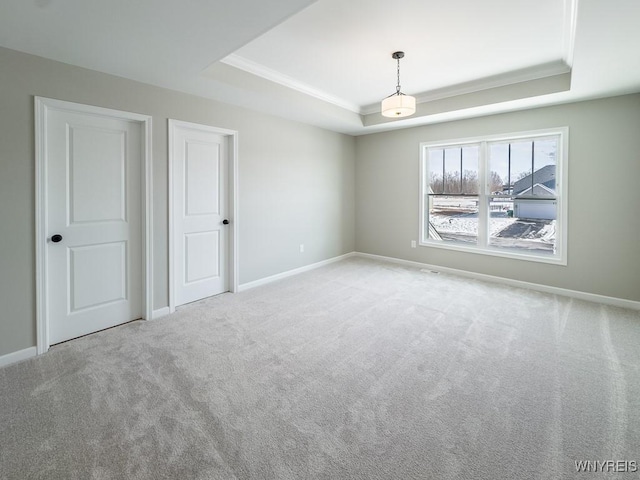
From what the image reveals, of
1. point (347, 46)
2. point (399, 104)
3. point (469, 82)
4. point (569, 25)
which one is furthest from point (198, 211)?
point (569, 25)

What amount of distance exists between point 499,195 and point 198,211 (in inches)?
170

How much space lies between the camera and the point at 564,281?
13.5 ft

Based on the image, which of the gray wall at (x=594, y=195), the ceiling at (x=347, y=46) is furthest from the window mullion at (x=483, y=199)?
the ceiling at (x=347, y=46)

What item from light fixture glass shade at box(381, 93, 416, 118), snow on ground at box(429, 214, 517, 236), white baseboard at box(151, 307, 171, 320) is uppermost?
light fixture glass shade at box(381, 93, 416, 118)

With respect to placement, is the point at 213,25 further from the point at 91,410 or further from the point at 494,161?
the point at 494,161

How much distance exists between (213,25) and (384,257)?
4765 mm

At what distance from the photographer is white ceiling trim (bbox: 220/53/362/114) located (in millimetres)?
3324

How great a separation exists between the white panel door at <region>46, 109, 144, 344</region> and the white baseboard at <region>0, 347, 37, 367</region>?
0.20 meters

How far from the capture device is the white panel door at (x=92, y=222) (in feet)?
9.09

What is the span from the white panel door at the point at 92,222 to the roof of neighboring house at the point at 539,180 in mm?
4947

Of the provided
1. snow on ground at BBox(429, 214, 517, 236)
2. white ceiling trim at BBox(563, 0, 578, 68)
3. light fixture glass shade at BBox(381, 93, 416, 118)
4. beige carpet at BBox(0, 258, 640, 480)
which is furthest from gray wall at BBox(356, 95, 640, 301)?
light fixture glass shade at BBox(381, 93, 416, 118)

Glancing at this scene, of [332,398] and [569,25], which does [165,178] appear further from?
[569,25]

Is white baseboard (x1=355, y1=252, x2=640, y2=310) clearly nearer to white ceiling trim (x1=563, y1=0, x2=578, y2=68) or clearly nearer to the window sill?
the window sill

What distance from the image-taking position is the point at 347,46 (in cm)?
305
